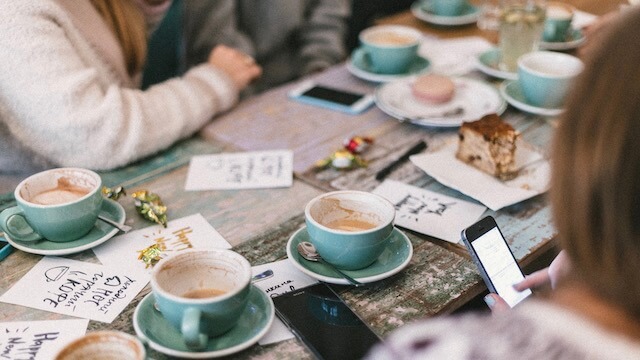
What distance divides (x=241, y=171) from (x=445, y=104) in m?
0.53

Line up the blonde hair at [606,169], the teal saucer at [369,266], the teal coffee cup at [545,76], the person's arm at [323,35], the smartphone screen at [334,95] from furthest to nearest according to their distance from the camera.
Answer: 1. the person's arm at [323,35]
2. the smartphone screen at [334,95]
3. the teal coffee cup at [545,76]
4. the teal saucer at [369,266]
5. the blonde hair at [606,169]

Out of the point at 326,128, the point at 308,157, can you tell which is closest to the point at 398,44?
the point at 326,128

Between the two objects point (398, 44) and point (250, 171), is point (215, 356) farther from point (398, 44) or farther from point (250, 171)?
point (398, 44)

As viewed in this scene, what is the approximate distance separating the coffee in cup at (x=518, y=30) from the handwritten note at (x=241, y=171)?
2.27 ft

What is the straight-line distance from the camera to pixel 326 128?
153 centimetres

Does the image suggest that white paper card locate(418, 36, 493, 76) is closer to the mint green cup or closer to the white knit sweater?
the white knit sweater

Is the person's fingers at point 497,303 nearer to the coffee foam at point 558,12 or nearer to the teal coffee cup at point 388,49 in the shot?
the teal coffee cup at point 388,49

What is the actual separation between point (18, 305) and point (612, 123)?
815mm

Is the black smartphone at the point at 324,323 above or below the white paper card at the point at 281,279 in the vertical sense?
above

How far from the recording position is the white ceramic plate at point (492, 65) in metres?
1.73

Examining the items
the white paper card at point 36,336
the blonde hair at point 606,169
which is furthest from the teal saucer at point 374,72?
the blonde hair at point 606,169

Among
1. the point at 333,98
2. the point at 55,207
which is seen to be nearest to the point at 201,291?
the point at 55,207

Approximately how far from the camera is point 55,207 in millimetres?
1047

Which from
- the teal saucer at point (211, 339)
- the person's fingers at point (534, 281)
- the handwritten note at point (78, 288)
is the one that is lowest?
the handwritten note at point (78, 288)
